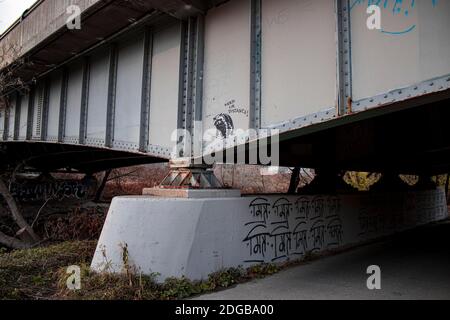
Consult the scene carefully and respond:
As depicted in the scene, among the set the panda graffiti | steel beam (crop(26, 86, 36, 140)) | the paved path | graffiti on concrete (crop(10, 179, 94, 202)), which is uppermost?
steel beam (crop(26, 86, 36, 140))

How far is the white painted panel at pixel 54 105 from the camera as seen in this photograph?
477 inches

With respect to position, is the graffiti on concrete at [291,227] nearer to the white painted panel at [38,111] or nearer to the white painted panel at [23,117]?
the white painted panel at [38,111]

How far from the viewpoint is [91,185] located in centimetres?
2662

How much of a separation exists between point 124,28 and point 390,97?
20.2 feet

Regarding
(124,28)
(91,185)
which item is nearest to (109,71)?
(124,28)

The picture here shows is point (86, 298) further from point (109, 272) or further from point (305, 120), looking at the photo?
point (305, 120)

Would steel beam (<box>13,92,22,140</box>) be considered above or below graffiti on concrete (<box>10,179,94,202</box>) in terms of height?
above

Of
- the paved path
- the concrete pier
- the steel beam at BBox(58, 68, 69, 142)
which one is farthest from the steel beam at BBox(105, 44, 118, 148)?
the paved path

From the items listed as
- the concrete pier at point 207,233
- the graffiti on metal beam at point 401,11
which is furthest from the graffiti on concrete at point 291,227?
the graffiti on metal beam at point 401,11

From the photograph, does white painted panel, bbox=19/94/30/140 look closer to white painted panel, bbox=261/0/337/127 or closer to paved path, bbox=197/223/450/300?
white painted panel, bbox=261/0/337/127

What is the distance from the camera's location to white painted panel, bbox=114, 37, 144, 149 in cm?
861

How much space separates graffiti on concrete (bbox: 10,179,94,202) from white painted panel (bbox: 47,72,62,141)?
11444mm

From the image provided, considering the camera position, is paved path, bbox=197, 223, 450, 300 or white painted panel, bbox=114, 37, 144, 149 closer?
paved path, bbox=197, 223, 450, 300

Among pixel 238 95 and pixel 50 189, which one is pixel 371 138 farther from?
pixel 50 189
